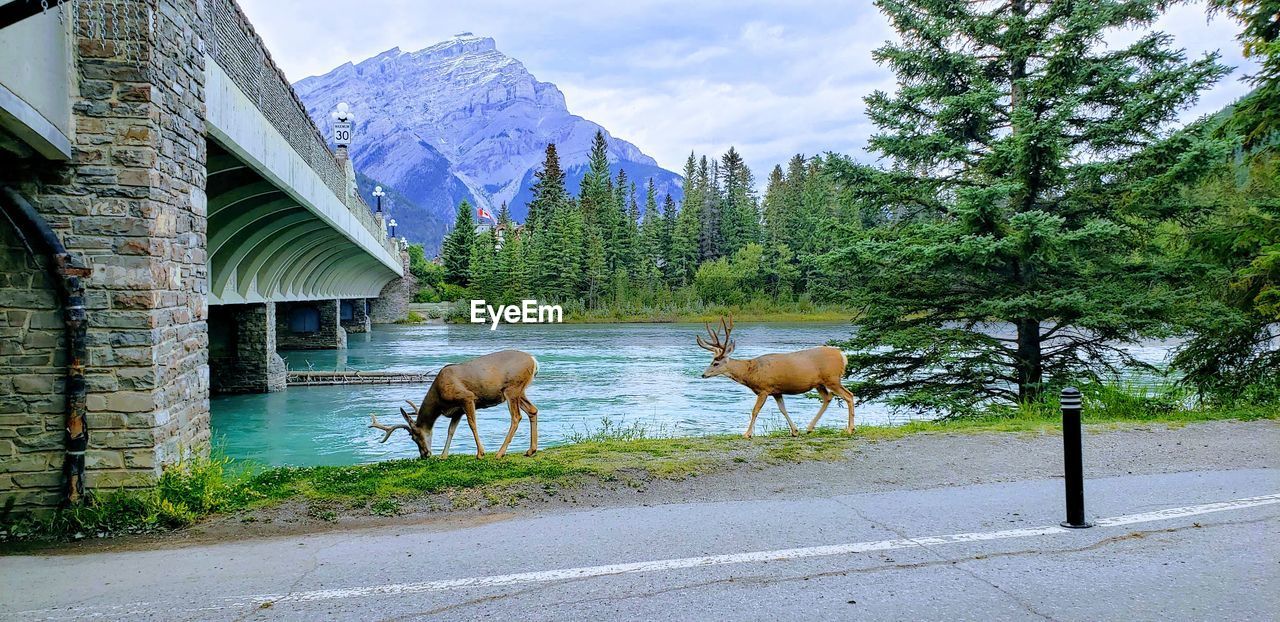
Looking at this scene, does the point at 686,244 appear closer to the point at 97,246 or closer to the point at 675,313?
the point at 675,313

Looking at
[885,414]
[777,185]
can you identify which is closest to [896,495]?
[885,414]

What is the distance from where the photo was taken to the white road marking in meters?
4.21

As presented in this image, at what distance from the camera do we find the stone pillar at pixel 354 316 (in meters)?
58.3

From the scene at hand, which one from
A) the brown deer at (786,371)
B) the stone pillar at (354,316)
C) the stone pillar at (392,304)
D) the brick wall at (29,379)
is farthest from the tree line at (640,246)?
the brick wall at (29,379)

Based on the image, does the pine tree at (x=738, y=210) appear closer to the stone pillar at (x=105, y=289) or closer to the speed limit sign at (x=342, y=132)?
the speed limit sign at (x=342, y=132)

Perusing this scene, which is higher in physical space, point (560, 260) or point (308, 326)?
point (560, 260)

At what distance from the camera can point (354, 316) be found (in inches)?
2384

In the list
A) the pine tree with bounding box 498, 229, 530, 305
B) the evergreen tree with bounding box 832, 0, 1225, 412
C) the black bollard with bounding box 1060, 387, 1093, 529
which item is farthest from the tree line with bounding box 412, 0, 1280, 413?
the pine tree with bounding box 498, 229, 530, 305

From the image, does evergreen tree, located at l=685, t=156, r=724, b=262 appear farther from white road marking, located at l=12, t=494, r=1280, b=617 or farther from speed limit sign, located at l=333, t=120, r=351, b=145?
white road marking, located at l=12, t=494, r=1280, b=617

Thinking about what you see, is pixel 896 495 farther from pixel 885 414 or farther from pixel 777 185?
pixel 777 185

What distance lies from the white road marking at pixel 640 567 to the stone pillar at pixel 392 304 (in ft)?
220

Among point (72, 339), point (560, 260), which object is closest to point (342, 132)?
point (72, 339)

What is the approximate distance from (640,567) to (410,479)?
2.97 m

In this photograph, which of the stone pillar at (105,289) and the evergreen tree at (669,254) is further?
the evergreen tree at (669,254)
